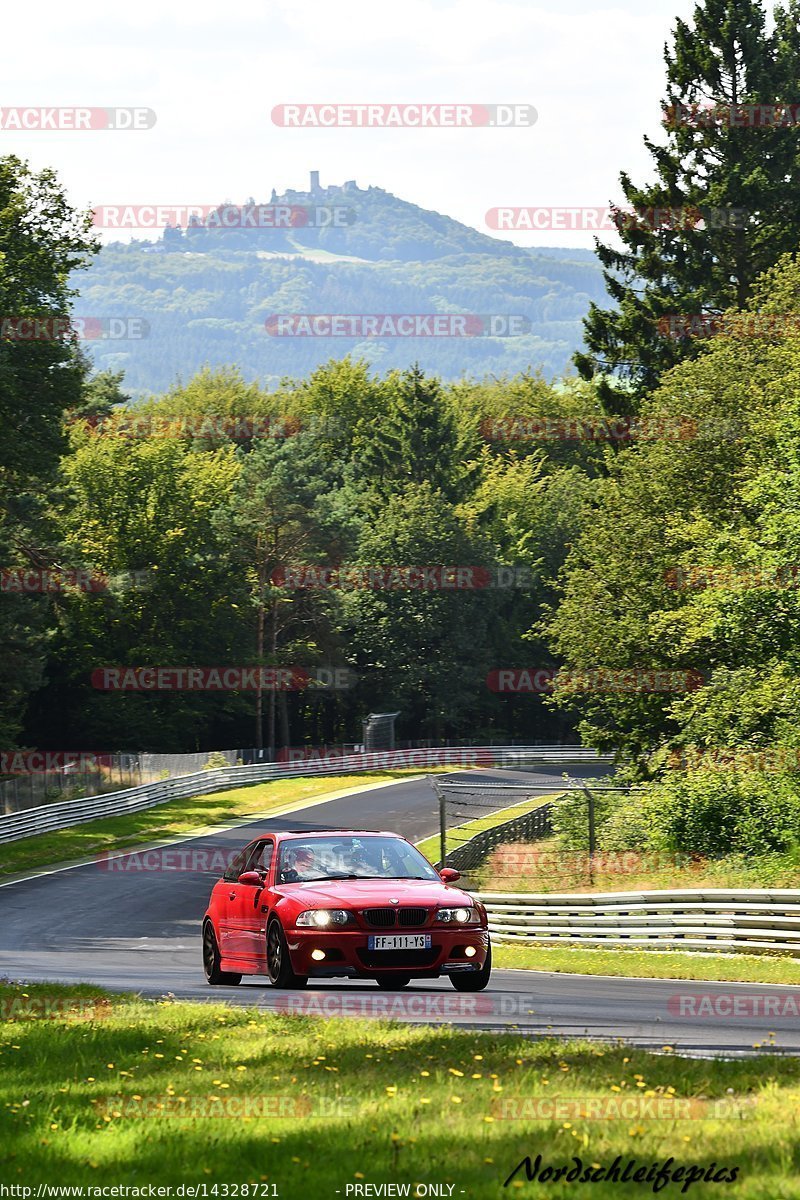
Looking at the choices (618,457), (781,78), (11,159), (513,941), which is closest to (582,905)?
(513,941)

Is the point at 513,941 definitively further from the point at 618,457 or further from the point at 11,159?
the point at 11,159

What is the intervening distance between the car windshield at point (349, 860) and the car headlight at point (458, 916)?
3.15 ft

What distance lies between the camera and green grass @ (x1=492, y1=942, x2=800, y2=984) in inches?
767

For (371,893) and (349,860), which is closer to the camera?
(371,893)

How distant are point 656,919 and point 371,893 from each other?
463 inches

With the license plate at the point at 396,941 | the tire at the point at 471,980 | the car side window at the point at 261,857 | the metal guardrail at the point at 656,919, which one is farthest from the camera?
the metal guardrail at the point at 656,919

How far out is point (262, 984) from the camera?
16.9 metres

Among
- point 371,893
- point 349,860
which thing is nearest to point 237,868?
point 349,860

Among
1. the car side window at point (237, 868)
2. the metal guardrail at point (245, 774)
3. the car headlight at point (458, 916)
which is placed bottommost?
the metal guardrail at point (245, 774)

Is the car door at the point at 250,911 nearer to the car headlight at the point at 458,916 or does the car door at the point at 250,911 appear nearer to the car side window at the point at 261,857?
the car side window at the point at 261,857

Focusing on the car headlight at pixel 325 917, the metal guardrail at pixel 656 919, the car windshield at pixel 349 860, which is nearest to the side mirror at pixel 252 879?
the car windshield at pixel 349 860

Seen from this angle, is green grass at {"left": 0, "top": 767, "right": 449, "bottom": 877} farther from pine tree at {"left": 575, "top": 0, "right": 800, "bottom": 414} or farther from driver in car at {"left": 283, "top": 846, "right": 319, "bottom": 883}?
driver in car at {"left": 283, "top": 846, "right": 319, "bottom": 883}

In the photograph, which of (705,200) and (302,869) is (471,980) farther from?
(705,200)

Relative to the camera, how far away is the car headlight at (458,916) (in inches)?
542
